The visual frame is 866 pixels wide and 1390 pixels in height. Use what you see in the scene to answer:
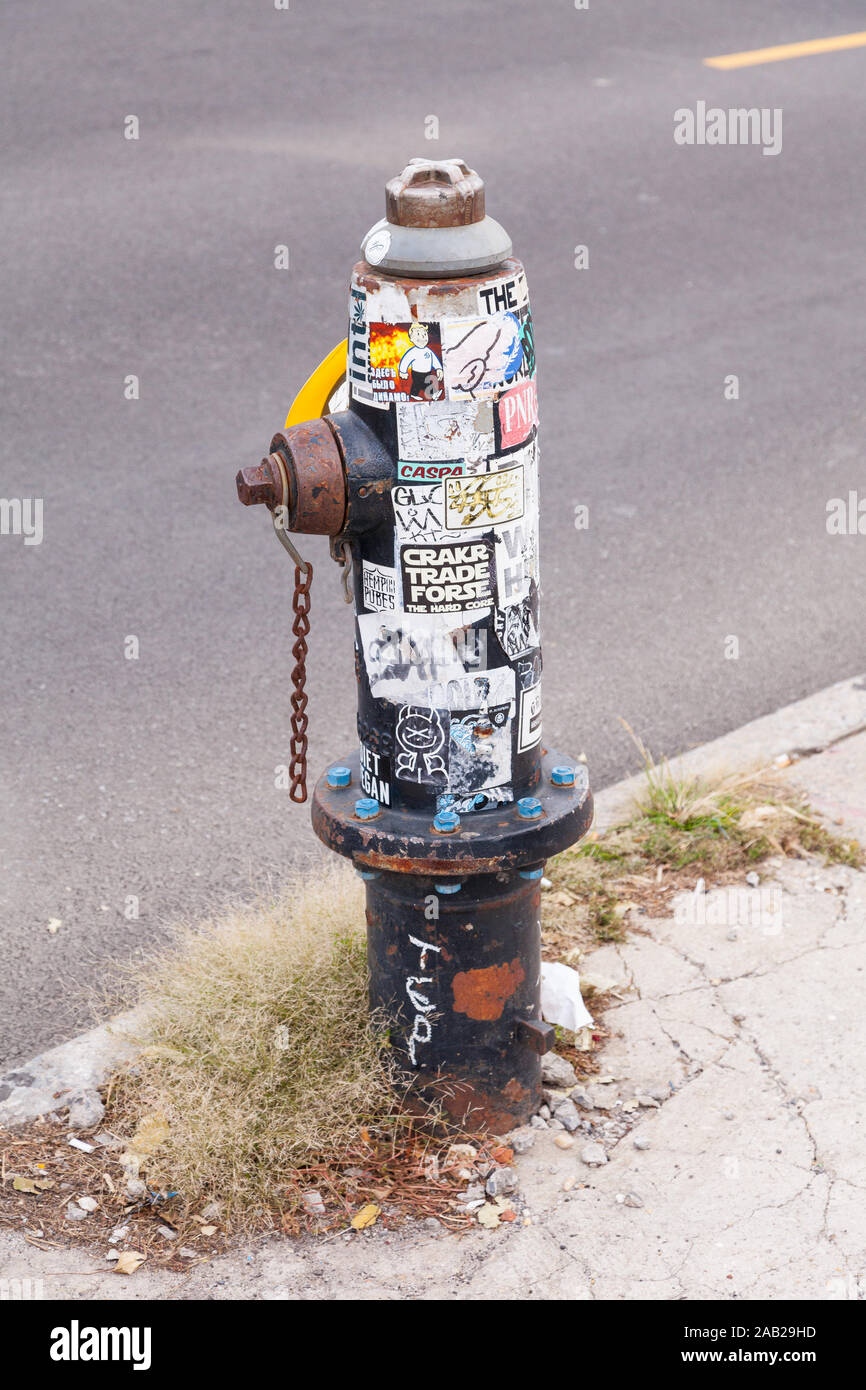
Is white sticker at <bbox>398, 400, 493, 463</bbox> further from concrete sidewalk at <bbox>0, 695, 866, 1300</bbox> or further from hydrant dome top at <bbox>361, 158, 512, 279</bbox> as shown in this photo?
concrete sidewalk at <bbox>0, 695, 866, 1300</bbox>

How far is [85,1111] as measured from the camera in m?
3.33

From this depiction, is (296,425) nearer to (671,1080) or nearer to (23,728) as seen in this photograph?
(671,1080)

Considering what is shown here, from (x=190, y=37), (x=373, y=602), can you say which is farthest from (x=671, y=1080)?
(x=190, y=37)

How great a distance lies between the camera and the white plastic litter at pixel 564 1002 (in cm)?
357

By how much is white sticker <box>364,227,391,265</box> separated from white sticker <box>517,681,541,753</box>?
86 cm

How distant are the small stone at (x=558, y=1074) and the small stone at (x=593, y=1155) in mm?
208

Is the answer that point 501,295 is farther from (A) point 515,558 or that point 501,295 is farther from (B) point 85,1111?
(B) point 85,1111

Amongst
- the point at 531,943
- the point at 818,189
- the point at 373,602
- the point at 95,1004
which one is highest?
the point at 818,189

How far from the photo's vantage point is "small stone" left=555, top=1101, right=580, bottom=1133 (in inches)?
131

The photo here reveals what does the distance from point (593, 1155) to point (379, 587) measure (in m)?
1.30

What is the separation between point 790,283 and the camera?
8219 millimetres

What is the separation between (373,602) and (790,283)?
6026mm

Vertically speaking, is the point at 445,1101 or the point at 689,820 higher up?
the point at 689,820

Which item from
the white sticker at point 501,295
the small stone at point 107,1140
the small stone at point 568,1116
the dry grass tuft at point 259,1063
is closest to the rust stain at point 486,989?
the dry grass tuft at point 259,1063
